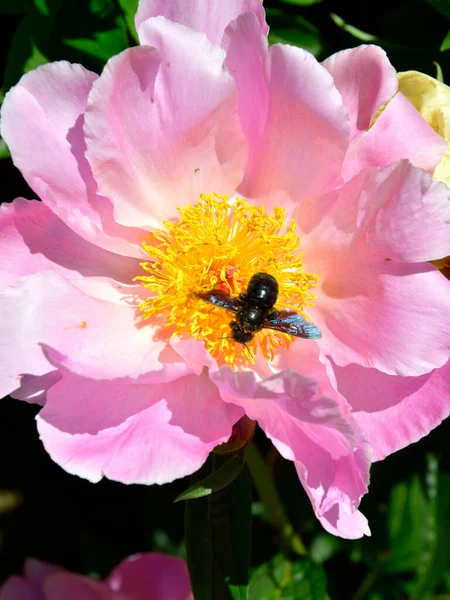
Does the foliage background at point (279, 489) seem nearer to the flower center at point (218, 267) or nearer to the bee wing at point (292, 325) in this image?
the flower center at point (218, 267)

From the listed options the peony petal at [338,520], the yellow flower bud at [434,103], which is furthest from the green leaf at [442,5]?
the peony petal at [338,520]

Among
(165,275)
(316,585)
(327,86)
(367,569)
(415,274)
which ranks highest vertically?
(327,86)

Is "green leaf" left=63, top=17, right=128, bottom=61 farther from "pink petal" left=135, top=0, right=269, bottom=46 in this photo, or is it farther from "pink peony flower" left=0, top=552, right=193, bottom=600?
"pink peony flower" left=0, top=552, right=193, bottom=600

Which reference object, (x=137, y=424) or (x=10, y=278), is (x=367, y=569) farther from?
(x=10, y=278)

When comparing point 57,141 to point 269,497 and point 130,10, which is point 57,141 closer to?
point 130,10

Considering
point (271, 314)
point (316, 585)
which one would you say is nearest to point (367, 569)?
point (316, 585)
